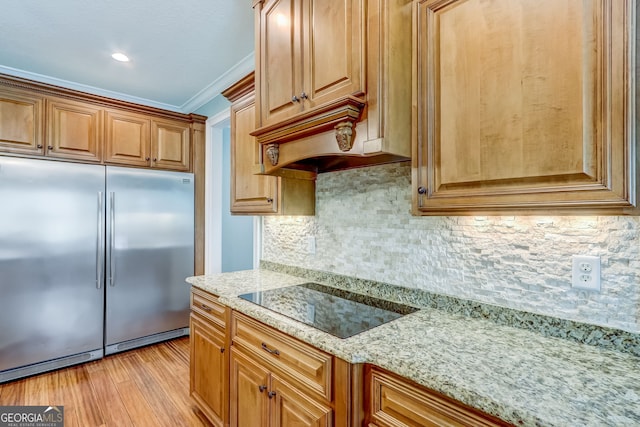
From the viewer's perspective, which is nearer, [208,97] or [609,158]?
[609,158]

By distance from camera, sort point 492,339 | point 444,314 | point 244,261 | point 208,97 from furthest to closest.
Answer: point 244,261 < point 208,97 < point 444,314 < point 492,339

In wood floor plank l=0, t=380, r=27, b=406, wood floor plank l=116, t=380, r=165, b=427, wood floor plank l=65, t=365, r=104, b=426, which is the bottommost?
wood floor plank l=116, t=380, r=165, b=427

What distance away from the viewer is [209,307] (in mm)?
1942

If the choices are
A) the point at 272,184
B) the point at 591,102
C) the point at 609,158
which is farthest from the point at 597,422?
the point at 272,184

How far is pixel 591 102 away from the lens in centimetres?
86

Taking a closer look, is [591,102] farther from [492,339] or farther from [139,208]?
[139,208]

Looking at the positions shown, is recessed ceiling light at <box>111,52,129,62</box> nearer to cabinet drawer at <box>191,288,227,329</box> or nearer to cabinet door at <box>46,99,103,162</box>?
cabinet door at <box>46,99,103,162</box>

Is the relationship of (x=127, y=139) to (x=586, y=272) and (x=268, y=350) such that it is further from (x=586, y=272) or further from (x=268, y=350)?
(x=586, y=272)

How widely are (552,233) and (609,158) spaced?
0.40 m

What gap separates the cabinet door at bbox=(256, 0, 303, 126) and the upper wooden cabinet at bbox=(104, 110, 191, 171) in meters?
1.87

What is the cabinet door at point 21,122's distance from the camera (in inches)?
98.1

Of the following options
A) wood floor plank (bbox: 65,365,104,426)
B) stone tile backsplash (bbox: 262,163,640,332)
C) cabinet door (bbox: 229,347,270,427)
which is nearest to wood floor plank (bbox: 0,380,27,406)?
wood floor plank (bbox: 65,365,104,426)

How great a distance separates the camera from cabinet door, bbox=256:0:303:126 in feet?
5.22

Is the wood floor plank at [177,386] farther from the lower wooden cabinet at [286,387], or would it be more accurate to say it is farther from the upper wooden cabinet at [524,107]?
the upper wooden cabinet at [524,107]
